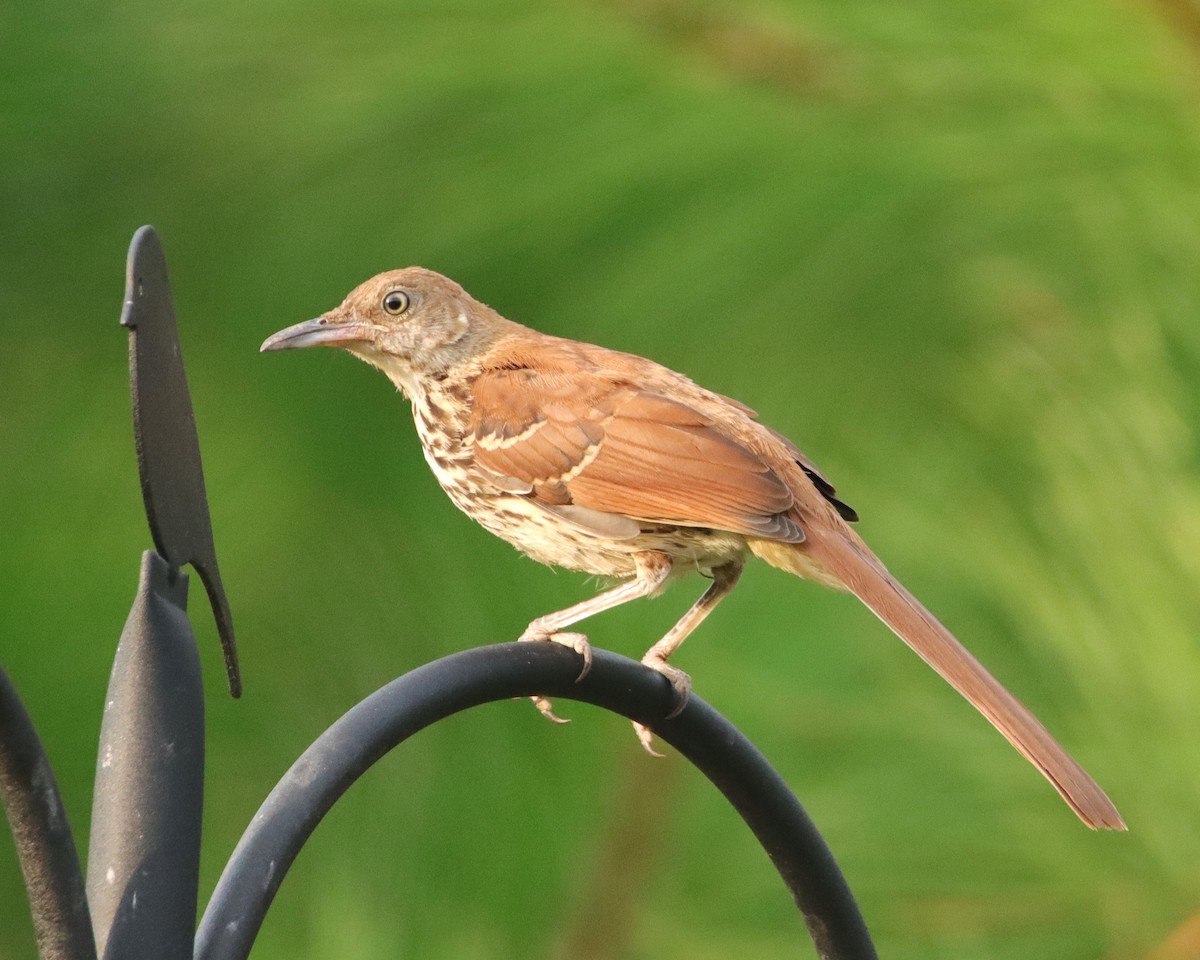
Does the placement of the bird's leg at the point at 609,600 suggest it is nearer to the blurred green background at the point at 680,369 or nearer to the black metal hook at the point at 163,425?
the blurred green background at the point at 680,369

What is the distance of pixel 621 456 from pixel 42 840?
5.76ft

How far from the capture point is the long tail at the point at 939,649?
93.7 inches

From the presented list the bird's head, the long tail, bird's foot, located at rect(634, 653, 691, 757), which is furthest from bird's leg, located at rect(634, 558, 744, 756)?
the bird's head

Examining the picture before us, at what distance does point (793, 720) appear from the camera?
3.32m

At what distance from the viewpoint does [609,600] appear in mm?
3182

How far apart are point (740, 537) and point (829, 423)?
1.43ft

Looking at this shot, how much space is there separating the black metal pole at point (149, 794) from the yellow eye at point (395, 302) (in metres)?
1.86

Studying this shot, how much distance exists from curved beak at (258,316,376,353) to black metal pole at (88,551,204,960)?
1.46m

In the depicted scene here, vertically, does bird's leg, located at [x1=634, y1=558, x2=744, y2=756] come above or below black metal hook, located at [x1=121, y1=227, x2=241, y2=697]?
below

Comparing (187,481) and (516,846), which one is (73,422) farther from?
(187,481)

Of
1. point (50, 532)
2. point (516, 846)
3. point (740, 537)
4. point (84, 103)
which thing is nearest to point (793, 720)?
point (740, 537)

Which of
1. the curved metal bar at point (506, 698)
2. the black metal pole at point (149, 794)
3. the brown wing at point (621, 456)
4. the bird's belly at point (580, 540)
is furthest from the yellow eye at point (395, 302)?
the black metal pole at point (149, 794)

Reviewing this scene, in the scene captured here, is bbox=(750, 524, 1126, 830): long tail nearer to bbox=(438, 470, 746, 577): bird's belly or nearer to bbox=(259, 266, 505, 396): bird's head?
bbox=(438, 470, 746, 577): bird's belly

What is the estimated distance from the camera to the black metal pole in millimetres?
1770
